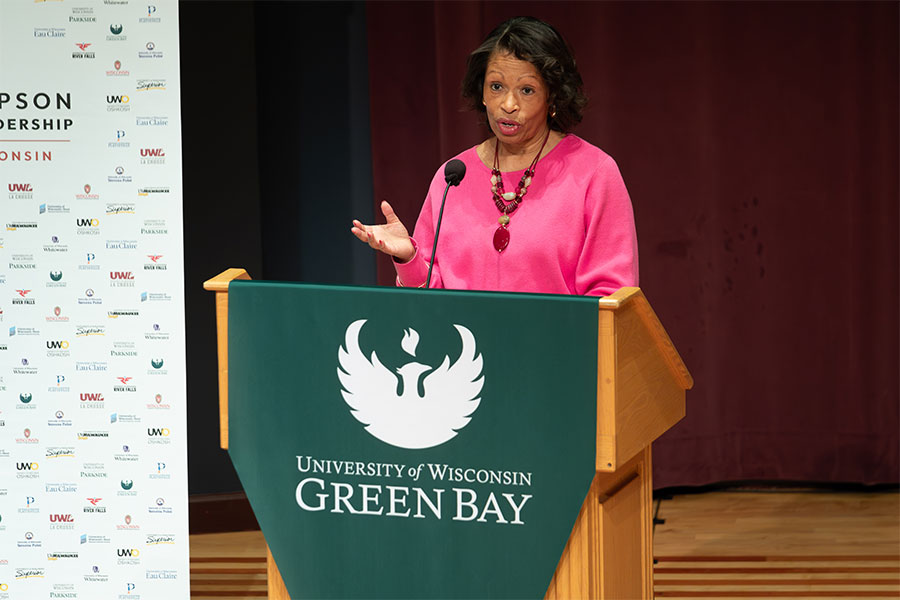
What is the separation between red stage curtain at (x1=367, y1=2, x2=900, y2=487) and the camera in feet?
14.4

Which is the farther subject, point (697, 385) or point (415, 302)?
point (697, 385)

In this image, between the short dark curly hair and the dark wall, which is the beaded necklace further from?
the dark wall

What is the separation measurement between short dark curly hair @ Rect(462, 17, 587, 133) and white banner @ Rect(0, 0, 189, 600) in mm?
1029

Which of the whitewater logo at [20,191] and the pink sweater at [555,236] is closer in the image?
the pink sweater at [555,236]

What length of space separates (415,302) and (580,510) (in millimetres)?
446

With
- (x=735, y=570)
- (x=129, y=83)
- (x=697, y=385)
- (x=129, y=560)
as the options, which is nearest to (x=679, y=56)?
(x=697, y=385)

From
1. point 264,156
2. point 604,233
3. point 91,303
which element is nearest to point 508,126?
point 604,233

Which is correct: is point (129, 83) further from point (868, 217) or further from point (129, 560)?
point (868, 217)

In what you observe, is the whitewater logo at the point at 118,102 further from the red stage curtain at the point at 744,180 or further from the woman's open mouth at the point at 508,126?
the red stage curtain at the point at 744,180

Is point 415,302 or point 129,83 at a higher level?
point 129,83

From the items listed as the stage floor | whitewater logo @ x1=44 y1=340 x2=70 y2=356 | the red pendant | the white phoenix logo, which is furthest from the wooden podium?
the stage floor

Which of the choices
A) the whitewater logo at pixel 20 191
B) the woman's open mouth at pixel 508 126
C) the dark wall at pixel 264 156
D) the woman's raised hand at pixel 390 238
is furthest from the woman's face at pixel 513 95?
the dark wall at pixel 264 156

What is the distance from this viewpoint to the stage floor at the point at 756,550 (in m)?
3.66

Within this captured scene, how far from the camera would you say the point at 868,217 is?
4469 millimetres
